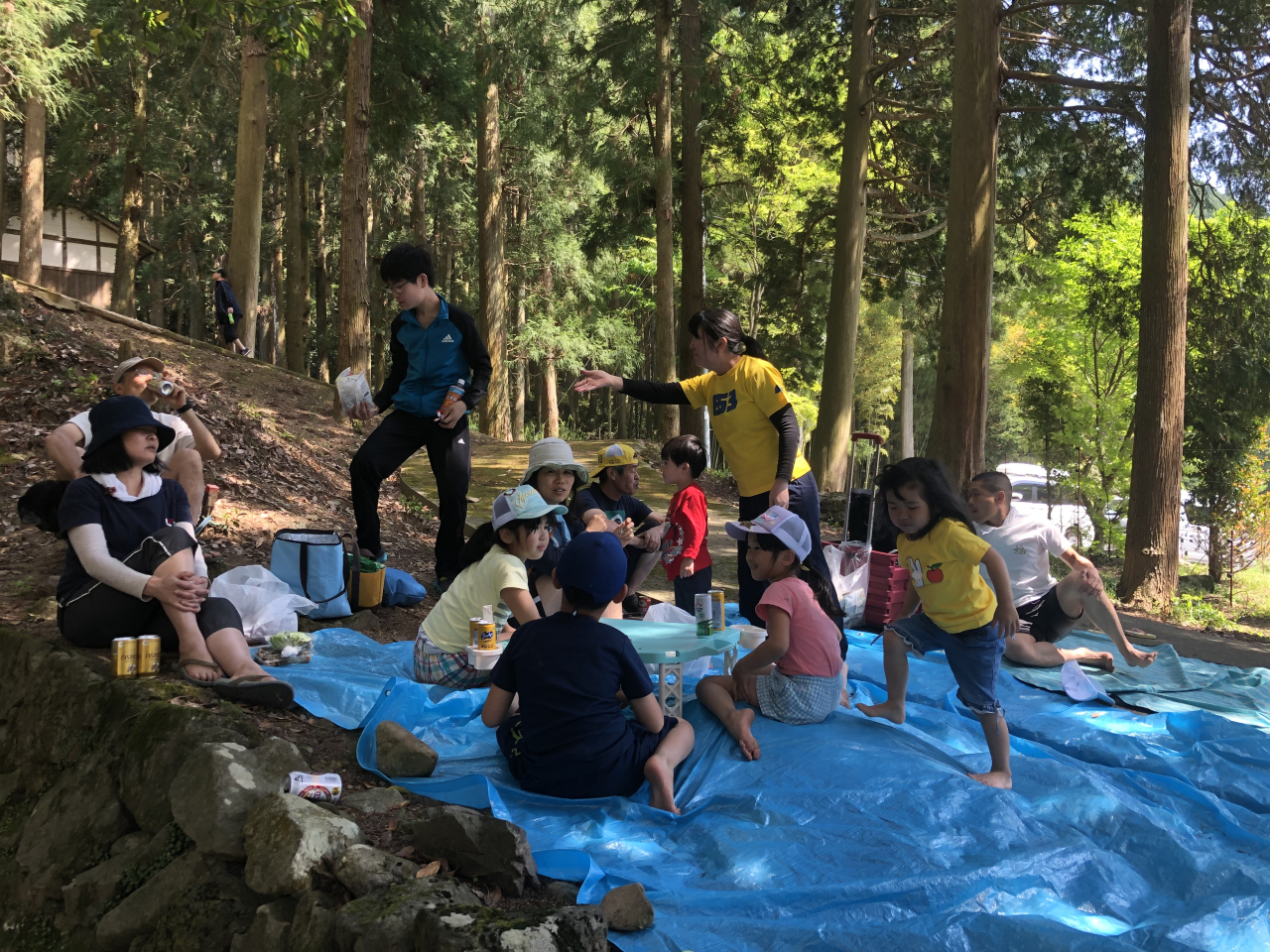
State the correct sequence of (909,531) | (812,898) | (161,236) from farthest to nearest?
(161,236)
(909,531)
(812,898)

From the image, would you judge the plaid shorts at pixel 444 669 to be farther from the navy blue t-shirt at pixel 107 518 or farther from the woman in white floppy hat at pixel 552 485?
the navy blue t-shirt at pixel 107 518

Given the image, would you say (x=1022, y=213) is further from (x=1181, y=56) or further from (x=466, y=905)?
(x=466, y=905)

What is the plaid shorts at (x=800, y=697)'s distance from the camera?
159 inches

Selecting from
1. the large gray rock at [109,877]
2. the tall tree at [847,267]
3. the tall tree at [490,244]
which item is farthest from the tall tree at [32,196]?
the large gray rock at [109,877]

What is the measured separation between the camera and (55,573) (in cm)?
550

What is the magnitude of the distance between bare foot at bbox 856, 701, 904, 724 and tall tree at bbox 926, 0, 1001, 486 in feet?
17.7

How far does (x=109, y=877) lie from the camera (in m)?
3.32

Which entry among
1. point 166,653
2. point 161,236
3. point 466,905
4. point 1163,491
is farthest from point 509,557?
point 161,236

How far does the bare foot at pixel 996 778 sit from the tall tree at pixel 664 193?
10.6m

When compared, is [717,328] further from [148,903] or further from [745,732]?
[148,903]

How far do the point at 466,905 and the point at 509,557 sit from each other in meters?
1.99

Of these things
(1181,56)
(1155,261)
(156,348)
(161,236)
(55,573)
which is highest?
(161,236)

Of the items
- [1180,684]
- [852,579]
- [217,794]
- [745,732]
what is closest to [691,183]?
[852,579]

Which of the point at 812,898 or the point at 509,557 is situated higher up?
the point at 509,557
